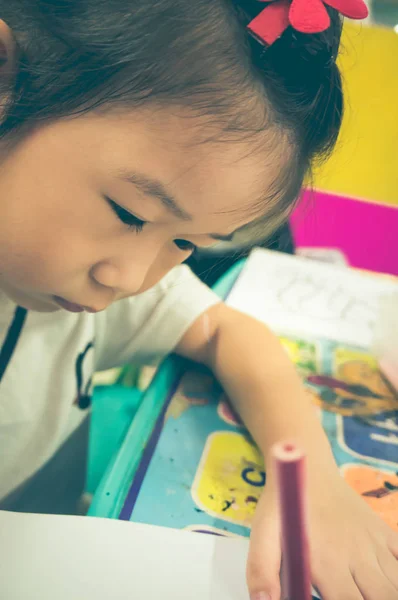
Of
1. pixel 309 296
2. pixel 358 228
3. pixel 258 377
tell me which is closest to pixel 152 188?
pixel 258 377

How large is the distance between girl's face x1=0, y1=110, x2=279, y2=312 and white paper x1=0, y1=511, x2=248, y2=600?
0.14 meters

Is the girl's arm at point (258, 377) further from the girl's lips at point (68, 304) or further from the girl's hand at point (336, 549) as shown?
the girl's lips at point (68, 304)

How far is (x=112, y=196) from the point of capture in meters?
0.31

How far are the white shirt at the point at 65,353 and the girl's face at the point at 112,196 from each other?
12cm

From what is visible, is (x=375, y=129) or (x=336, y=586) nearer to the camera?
(x=336, y=586)

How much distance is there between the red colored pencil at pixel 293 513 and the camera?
0.42ft

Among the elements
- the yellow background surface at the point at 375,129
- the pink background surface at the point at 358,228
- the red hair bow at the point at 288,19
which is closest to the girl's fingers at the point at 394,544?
the red hair bow at the point at 288,19

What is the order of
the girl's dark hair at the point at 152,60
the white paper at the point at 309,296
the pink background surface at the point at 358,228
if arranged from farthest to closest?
1. the pink background surface at the point at 358,228
2. the white paper at the point at 309,296
3. the girl's dark hair at the point at 152,60

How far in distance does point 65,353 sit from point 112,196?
0.22 m

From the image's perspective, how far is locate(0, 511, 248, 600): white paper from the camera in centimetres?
29

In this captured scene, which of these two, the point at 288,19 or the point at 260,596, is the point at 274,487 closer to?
the point at 260,596

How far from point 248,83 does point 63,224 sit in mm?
131

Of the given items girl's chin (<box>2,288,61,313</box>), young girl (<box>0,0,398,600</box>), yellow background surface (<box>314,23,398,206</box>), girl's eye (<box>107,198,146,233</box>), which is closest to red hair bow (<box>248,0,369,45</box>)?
young girl (<box>0,0,398,600</box>)

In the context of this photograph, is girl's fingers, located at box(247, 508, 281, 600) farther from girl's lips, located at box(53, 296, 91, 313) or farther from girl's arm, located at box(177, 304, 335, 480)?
girl's lips, located at box(53, 296, 91, 313)
